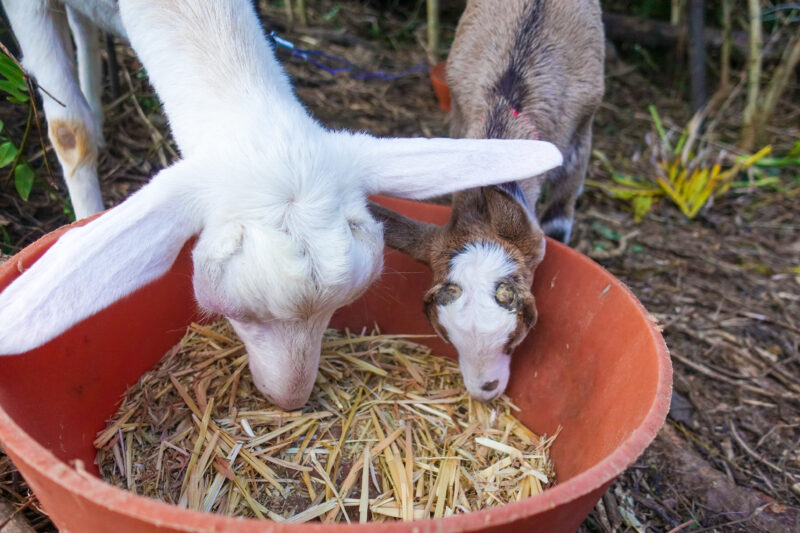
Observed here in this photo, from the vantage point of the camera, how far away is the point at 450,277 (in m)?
2.23

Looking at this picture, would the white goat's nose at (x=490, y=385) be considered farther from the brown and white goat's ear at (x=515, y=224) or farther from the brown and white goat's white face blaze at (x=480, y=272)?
the brown and white goat's ear at (x=515, y=224)

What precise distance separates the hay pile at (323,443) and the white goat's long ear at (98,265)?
0.88m

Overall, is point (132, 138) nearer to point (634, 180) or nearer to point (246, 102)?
point (246, 102)

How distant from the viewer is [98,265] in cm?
153

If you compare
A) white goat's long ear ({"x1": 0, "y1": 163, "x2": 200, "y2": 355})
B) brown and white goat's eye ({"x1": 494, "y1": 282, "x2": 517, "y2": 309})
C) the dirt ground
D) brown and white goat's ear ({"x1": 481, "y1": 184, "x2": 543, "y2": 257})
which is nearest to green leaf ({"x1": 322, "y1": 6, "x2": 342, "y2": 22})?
the dirt ground

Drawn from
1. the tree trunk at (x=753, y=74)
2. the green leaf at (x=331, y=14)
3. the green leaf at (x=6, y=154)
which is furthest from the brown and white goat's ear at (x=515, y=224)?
the green leaf at (x=331, y=14)

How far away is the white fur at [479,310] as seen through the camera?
2.17 m

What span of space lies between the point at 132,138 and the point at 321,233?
2.93 metres

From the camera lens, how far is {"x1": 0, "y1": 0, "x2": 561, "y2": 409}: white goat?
1.54 meters

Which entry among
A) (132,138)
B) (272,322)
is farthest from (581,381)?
(132,138)

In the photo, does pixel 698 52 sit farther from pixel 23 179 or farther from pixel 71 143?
pixel 23 179

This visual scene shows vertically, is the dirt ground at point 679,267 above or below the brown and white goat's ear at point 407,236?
below

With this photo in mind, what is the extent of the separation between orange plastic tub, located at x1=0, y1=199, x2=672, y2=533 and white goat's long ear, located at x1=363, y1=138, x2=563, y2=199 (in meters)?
0.58

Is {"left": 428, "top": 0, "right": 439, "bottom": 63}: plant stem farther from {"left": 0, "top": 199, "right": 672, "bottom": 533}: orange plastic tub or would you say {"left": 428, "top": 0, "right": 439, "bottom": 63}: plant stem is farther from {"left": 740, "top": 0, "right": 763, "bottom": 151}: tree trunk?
{"left": 0, "top": 199, "right": 672, "bottom": 533}: orange plastic tub
